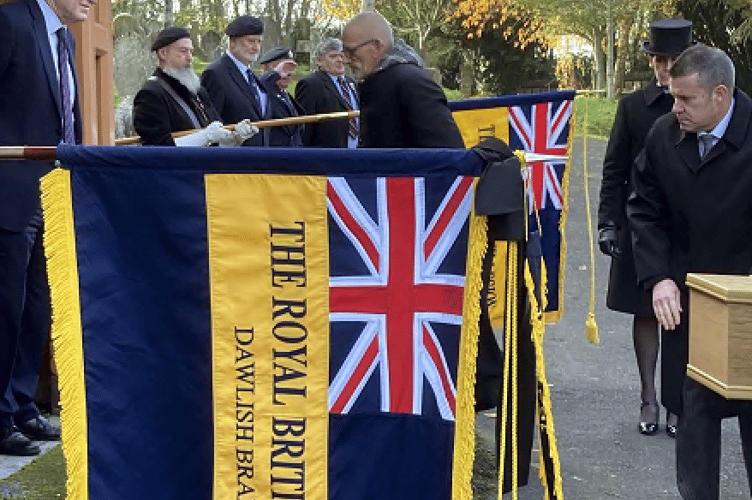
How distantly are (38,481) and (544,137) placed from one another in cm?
358

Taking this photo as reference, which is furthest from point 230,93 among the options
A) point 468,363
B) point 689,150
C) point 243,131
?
point 468,363

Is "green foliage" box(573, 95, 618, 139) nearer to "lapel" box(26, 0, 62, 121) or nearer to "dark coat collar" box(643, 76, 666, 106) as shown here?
"dark coat collar" box(643, 76, 666, 106)

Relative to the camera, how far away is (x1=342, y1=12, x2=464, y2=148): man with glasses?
4.79 metres

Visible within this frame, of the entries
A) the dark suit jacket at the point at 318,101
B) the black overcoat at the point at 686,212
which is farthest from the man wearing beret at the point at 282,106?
the black overcoat at the point at 686,212

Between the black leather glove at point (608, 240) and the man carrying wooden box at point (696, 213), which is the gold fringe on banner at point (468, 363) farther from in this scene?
the black leather glove at point (608, 240)

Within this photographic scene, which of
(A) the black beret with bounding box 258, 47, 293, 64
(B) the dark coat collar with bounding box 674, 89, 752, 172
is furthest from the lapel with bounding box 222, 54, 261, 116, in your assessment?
(B) the dark coat collar with bounding box 674, 89, 752, 172

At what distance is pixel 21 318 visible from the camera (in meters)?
4.99

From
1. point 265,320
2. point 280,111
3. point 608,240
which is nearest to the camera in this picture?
point 265,320

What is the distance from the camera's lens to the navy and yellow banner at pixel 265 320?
11.7 feet

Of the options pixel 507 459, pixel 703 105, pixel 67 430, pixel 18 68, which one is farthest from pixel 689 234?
pixel 18 68

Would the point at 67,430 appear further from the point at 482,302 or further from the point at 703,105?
the point at 703,105

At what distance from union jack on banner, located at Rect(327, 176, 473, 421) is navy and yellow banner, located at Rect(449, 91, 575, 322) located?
10.2 feet

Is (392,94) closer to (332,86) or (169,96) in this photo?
(169,96)

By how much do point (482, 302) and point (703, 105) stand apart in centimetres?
120
